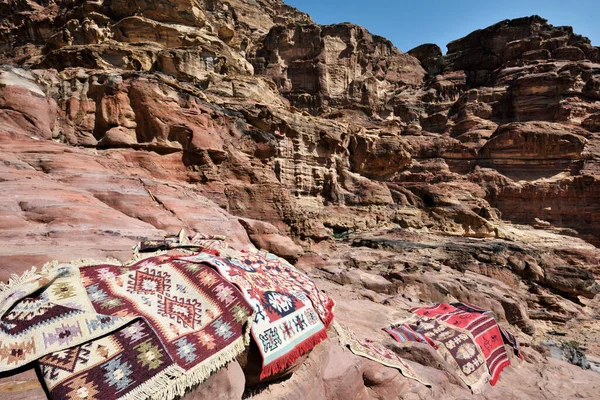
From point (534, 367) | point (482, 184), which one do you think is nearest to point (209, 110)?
point (534, 367)

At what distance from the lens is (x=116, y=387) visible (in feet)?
5.90

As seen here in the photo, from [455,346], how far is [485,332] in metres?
1.00

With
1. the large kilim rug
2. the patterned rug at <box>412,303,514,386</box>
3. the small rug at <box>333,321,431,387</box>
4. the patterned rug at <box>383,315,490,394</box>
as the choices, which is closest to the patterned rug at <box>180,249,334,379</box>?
the large kilim rug

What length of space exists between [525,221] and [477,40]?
108ft

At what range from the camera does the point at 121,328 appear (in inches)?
81.6

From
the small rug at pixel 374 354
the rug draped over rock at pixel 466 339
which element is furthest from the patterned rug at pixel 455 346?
the small rug at pixel 374 354

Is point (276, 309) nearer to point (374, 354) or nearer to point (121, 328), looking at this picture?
point (121, 328)

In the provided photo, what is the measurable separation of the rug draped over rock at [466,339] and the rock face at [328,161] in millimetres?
301

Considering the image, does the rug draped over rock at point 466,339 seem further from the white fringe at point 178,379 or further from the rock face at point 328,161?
the white fringe at point 178,379

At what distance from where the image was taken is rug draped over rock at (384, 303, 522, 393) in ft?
15.2

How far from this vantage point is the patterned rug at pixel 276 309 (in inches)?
102

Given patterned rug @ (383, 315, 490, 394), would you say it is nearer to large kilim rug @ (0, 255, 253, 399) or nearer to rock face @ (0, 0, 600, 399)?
rock face @ (0, 0, 600, 399)

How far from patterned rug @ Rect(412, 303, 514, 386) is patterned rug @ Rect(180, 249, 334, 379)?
2964mm

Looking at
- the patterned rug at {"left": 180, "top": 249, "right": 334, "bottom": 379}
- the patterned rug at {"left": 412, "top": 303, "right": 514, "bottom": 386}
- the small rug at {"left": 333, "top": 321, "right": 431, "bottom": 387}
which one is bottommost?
the patterned rug at {"left": 412, "top": 303, "right": 514, "bottom": 386}
